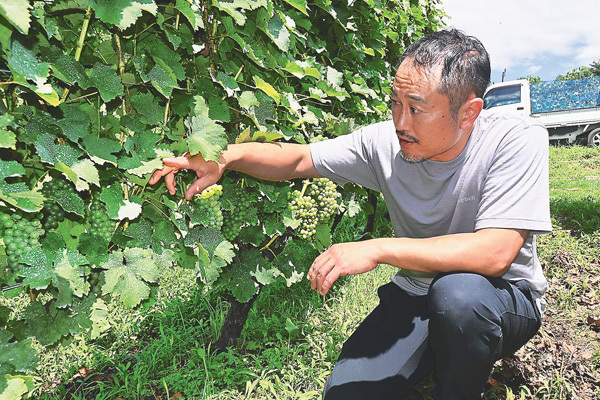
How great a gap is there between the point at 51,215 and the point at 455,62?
1.61 metres

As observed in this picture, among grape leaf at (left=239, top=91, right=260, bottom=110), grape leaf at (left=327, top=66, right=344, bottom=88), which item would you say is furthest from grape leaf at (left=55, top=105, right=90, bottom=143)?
grape leaf at (left=327, top=66, right=344, bottom=88)

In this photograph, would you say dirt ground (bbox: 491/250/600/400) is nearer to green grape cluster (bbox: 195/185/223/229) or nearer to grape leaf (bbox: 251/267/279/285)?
grape leaf (bbox: 251/267/279/285)

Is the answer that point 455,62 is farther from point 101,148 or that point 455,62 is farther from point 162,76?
point 101,148

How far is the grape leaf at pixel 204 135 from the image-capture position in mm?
1681

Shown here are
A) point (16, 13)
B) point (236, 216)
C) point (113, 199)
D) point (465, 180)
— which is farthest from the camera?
point (236, 216)

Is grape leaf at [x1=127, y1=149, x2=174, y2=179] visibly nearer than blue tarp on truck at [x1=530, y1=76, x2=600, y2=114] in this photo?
Yes

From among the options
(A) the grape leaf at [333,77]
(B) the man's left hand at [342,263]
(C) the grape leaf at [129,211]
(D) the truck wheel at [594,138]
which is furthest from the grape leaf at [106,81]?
(D) the truck wheel at [594,138]

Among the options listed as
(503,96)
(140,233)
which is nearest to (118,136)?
(140,233)

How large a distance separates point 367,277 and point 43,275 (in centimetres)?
260

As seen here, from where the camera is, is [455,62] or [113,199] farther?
[455,62]

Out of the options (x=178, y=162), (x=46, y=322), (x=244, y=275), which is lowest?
(x=244, y=275)

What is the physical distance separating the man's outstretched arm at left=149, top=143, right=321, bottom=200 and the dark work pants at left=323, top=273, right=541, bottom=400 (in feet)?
2.78

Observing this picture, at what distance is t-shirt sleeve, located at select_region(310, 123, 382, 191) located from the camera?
2375 mm

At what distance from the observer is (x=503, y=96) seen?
14711mm
